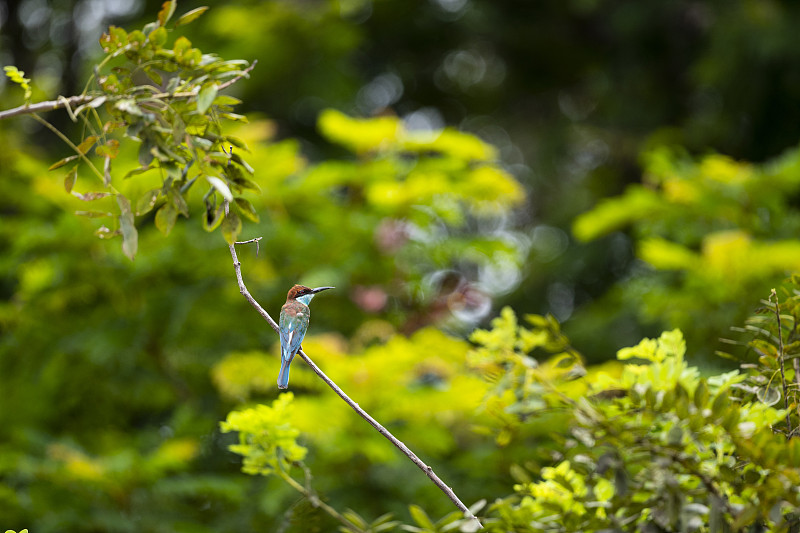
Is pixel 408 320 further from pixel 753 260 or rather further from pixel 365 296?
pixel 753 260

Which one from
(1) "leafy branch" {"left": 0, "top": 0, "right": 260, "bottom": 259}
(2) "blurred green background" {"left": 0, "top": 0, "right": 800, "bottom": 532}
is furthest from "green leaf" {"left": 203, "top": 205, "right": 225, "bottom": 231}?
(2) "blurred green background" {"left": 0, "top": 0, "right": 800, "bottom": 532}

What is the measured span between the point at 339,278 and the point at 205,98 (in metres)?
2.28

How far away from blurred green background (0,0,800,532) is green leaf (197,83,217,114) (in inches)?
32.9

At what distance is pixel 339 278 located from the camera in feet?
11.8

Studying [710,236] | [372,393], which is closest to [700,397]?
[372,393]

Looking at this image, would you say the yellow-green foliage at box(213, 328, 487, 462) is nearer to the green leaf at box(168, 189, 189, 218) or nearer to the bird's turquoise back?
the bird's turquoise back

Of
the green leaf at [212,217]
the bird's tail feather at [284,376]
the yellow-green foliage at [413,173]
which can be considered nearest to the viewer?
the green leaf at [212,217]

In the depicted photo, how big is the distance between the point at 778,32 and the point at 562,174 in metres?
3.19

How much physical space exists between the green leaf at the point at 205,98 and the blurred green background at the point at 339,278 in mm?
835

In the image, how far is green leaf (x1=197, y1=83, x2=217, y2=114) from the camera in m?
1.33

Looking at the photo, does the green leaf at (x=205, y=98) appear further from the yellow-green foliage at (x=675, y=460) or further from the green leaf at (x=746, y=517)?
the green leaf at (x=746, y=517)

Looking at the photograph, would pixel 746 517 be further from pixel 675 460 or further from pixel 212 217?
pixel 212 217

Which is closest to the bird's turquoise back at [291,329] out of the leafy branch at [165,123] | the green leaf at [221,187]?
the leafy branch at [165,123]

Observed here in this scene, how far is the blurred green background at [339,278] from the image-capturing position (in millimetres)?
3215
